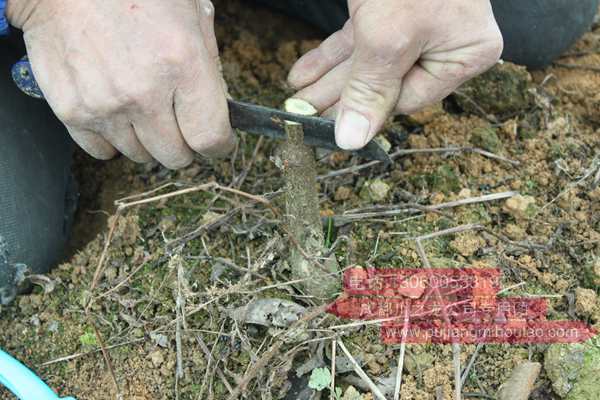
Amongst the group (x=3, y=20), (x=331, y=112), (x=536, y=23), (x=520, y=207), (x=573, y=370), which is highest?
(x=3, y=20)

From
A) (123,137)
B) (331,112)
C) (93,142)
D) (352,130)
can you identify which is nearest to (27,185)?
(93,142)

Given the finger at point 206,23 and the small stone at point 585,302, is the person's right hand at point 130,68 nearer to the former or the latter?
the finger at point 206,23

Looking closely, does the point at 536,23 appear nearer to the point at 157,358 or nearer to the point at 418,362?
the point at 418,362

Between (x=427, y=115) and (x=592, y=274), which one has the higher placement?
(x=427, y=115)

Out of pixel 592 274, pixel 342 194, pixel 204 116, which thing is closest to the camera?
pixel 204 116

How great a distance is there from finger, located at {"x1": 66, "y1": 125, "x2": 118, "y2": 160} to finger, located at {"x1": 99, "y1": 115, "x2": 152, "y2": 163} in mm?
31

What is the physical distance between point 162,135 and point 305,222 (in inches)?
17.7

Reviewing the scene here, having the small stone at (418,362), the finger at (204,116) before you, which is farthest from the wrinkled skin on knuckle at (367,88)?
the small stone at (418,362)

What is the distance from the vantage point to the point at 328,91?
1.81 metres

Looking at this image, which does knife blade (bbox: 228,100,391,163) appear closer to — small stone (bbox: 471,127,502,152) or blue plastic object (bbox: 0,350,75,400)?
small stone (bbox: 471,127,502,152)

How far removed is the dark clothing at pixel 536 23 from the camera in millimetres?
2270

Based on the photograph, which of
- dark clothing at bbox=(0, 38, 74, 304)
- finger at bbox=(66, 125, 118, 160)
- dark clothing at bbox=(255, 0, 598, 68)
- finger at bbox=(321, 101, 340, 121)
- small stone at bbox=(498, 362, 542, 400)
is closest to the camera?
small stone at bbox=(498, 362, 542, 400)

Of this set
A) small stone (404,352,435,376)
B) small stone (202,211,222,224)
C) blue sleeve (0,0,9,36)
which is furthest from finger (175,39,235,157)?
small stone (404,352,435,376)

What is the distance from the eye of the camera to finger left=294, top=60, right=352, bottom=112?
1.81 metres
